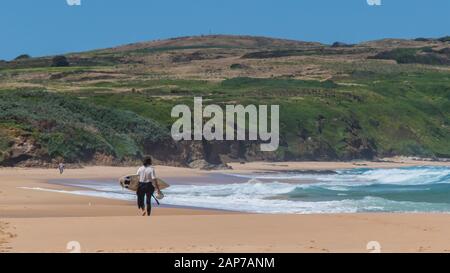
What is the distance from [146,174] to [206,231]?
3101 millimetres

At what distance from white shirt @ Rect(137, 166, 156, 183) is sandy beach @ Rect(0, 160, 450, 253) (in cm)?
91

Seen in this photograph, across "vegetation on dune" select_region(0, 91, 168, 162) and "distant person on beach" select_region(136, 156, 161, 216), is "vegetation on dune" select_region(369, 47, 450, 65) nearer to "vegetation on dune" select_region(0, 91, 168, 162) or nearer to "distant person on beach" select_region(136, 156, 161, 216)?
"vegetation on dune" select_region(0, 91, 168, 162)

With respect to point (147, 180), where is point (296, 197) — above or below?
below

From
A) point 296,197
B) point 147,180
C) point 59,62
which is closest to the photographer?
point 147,180

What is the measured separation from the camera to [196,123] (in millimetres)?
63281

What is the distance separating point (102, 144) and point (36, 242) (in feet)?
113

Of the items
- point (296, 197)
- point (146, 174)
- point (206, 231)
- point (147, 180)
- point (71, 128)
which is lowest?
point (296, 197)

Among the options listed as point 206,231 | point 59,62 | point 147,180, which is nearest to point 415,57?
point 59,62

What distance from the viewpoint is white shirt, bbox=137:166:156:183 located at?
1939 cm

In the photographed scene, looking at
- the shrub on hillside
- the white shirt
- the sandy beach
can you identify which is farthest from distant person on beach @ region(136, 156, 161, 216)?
the shrub on hillside

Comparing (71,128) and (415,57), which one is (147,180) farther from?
(415,57)

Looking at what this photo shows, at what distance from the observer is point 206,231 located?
55.0ft
